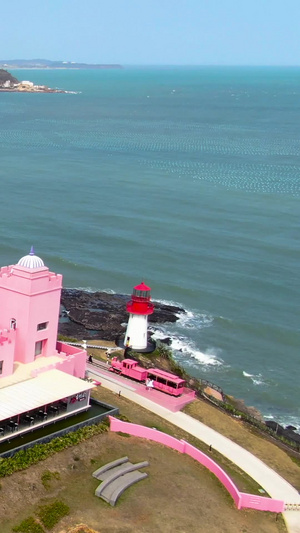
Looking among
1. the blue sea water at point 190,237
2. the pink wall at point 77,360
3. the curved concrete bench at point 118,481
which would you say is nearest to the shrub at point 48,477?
the curved concrete bench at point 118,481

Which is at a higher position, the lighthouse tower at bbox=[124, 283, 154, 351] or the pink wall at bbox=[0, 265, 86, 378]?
the pink wall at bbox=[0, 265, 86, 378]

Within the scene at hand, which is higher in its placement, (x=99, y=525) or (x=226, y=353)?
(x=99, y=525)

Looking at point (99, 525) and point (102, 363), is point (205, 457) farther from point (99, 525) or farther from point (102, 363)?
point (102, 363)

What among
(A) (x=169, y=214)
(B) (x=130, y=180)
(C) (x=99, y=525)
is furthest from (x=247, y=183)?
(C) (x=99, y=525)

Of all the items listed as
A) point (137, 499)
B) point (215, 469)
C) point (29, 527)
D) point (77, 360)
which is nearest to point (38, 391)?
point (77, 360)

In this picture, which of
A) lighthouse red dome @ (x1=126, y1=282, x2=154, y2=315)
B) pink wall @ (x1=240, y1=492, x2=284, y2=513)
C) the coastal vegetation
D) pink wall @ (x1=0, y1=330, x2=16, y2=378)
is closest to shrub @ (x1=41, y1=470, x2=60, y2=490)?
the coastal vegetation

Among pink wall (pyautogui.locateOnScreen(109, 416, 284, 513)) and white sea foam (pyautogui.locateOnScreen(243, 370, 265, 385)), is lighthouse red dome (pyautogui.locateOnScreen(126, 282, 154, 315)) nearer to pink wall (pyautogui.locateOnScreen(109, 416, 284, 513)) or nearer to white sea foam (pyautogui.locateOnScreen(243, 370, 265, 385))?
white sea foam (pyautogui.locateOnScreen(243, 370, 265, 385))

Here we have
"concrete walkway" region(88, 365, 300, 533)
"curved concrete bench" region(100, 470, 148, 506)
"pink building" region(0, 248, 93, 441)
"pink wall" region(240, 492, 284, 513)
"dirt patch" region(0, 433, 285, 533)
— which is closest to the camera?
"dirt patch" region(0, 433, 285, 533)
